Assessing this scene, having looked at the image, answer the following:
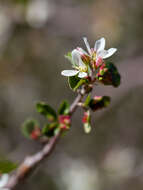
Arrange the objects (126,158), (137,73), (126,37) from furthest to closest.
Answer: (126,37)
(137,73)
(126,158)

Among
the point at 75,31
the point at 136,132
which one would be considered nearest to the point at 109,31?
the point at 75,31

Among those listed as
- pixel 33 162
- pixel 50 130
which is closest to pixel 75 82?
pixel 50 130

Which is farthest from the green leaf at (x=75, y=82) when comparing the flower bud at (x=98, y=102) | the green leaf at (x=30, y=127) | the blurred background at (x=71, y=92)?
the blurred background at (x=71, y=92)

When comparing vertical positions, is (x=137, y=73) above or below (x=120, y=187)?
above

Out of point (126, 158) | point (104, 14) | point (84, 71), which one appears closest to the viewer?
point (84, 71)

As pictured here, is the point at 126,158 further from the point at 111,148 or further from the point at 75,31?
the point at 75,31

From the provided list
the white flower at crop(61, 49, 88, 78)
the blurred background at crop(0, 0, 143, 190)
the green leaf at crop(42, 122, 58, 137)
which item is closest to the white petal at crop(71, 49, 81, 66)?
the white flower at crop(61, 49, 88, 78)

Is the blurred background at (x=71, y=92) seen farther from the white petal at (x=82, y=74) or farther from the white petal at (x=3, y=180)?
the white petal at (x=82, y=74)
